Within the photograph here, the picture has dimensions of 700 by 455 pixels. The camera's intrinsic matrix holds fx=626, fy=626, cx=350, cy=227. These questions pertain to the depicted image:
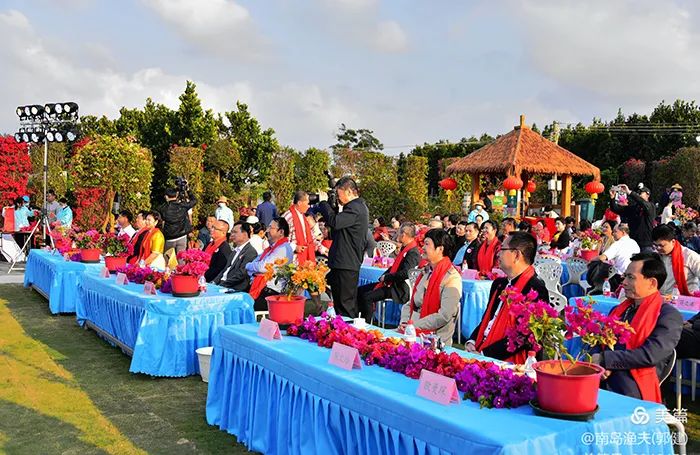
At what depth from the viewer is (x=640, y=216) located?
802 centimetres

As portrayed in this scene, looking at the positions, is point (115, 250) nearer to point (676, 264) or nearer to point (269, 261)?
point (269, 261)

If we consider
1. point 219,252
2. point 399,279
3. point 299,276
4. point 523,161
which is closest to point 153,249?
point 219,252

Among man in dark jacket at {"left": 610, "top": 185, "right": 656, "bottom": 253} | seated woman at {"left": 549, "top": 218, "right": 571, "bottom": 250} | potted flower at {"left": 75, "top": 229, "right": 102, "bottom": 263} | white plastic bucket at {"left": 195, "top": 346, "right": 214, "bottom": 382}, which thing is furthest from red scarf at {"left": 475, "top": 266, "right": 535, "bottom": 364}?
seated woman at {"left": 549, "top": 218, "right": 571, "bottom": 250}

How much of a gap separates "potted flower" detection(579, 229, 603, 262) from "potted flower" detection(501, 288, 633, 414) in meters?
6.53

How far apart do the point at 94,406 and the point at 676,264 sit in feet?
16.2

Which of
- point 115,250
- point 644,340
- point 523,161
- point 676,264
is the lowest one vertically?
point 644,340

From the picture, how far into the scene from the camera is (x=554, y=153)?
19.6 m

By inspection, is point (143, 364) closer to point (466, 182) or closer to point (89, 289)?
point (89, 289)

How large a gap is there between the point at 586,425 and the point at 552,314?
0.41 m

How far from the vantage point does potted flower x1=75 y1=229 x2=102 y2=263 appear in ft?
27.1

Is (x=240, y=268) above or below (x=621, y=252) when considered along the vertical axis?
below

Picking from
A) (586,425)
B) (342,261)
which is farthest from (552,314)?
(342,261)

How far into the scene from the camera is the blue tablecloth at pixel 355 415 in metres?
2.22

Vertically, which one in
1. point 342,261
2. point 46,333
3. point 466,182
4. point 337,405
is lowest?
point 46,333
